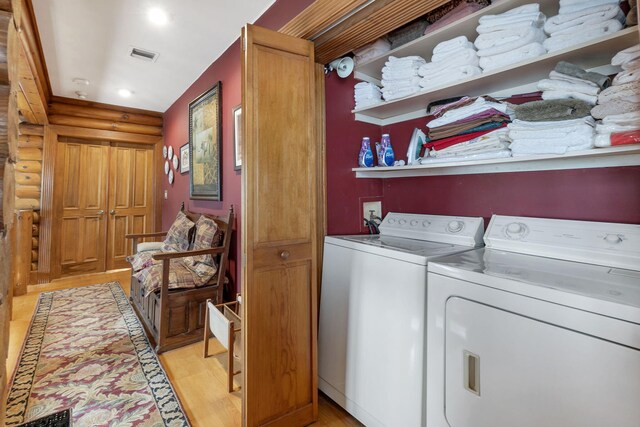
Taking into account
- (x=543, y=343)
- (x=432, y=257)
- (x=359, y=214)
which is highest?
(x=359, y=214)

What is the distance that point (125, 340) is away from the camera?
2439 mm

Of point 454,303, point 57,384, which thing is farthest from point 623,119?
point 57,384

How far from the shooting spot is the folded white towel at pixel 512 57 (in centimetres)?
127

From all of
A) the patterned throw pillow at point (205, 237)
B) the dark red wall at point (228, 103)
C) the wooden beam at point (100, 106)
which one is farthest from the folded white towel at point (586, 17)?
the wooden beam at point (100, 106)

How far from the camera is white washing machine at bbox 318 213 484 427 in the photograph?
49.2 inches

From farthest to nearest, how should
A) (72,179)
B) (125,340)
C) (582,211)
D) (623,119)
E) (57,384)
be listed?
(72,179), (125,340), (57,384), (582,211), (623,119)

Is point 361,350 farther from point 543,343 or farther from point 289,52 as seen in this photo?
point 289,52

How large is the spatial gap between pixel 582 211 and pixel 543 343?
835mm

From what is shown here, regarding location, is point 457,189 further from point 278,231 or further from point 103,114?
point 103,114

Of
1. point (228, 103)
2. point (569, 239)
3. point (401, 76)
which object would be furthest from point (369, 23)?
point (228, 103)

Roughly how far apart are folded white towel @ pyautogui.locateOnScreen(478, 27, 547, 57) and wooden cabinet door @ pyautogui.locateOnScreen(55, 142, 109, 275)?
202 inches

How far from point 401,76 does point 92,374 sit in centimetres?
271

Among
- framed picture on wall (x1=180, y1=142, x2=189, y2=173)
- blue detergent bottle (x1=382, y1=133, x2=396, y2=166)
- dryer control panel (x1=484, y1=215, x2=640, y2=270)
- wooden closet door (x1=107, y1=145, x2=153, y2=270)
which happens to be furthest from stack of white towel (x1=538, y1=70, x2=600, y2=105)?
wooden closet door (x1=107, y1=145, x2=153, y2=270)

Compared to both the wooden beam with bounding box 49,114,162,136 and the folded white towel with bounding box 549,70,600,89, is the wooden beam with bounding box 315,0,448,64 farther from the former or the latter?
the wooden beam with bounding box 49,114,162,136
